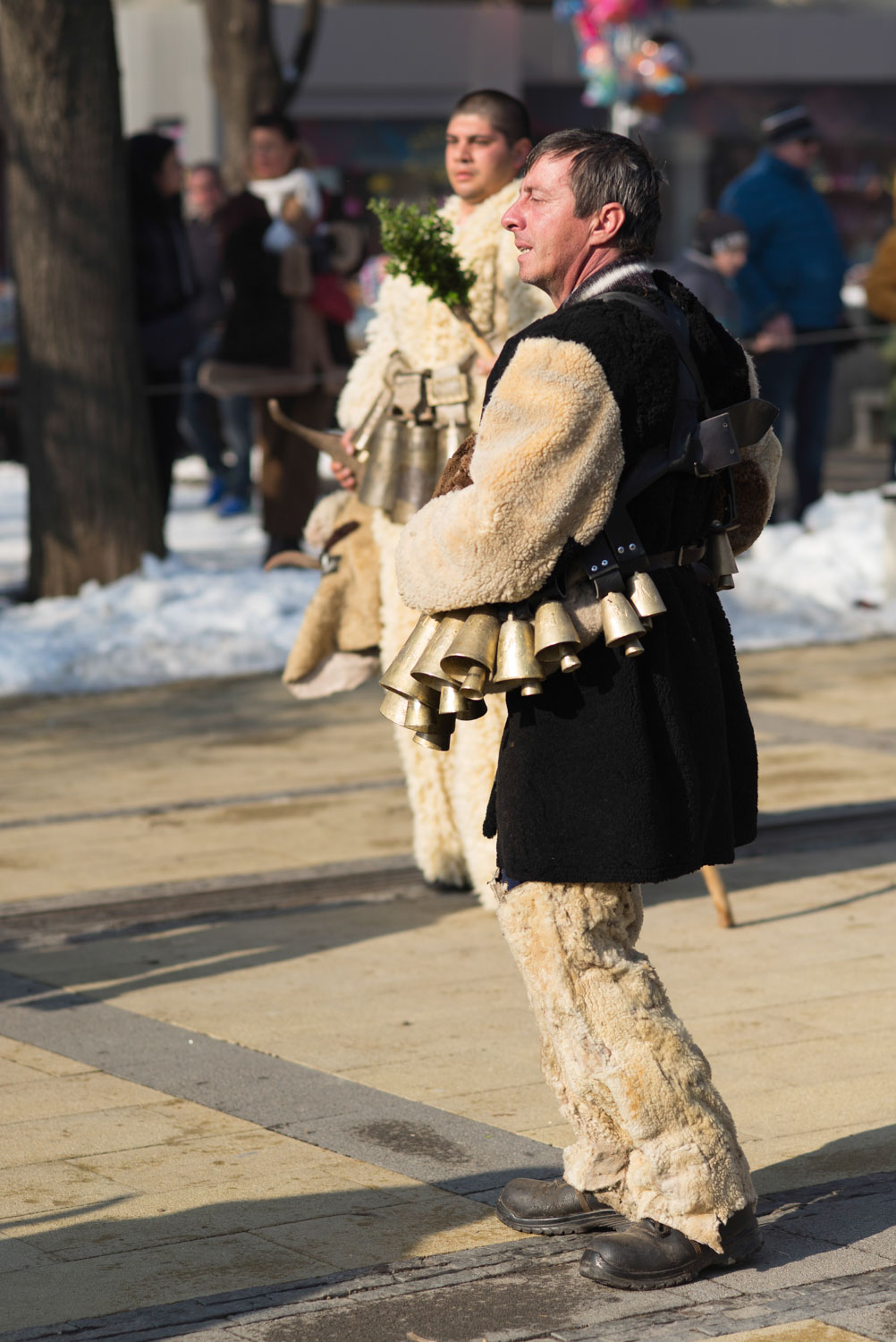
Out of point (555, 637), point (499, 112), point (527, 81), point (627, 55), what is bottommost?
point (555, 637)

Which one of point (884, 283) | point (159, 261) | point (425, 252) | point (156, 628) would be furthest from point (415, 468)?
point (884, 283)

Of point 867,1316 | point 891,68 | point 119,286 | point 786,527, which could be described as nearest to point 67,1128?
point 867,1316

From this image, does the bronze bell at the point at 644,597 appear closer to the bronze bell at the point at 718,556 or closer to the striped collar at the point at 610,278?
the bronze bell at the point at 718,556

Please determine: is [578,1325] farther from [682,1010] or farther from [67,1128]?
[682,1010]

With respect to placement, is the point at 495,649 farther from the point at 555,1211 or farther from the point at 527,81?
the point at 527,81

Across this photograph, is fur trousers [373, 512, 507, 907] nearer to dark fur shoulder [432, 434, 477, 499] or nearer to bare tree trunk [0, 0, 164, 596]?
dark fur shoulder [432, 434, 477, 499]

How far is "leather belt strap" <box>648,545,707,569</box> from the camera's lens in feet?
11.6

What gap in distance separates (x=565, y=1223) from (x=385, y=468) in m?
2.71

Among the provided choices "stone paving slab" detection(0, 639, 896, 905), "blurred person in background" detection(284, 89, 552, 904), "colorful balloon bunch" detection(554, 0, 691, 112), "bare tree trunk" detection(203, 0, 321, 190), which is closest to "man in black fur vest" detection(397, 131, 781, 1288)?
"blurred person in background" detection(284, 89, 552, 904)

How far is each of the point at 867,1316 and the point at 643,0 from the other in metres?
26.1

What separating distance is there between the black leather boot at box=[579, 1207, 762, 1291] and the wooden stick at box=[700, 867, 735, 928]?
6.85 ft

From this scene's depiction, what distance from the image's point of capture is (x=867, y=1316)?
130 inches

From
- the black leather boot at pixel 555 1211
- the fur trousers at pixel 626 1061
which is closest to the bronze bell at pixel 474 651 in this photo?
the fur trousers at pixel 626 1061

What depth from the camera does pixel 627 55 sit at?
27359 millimetres
